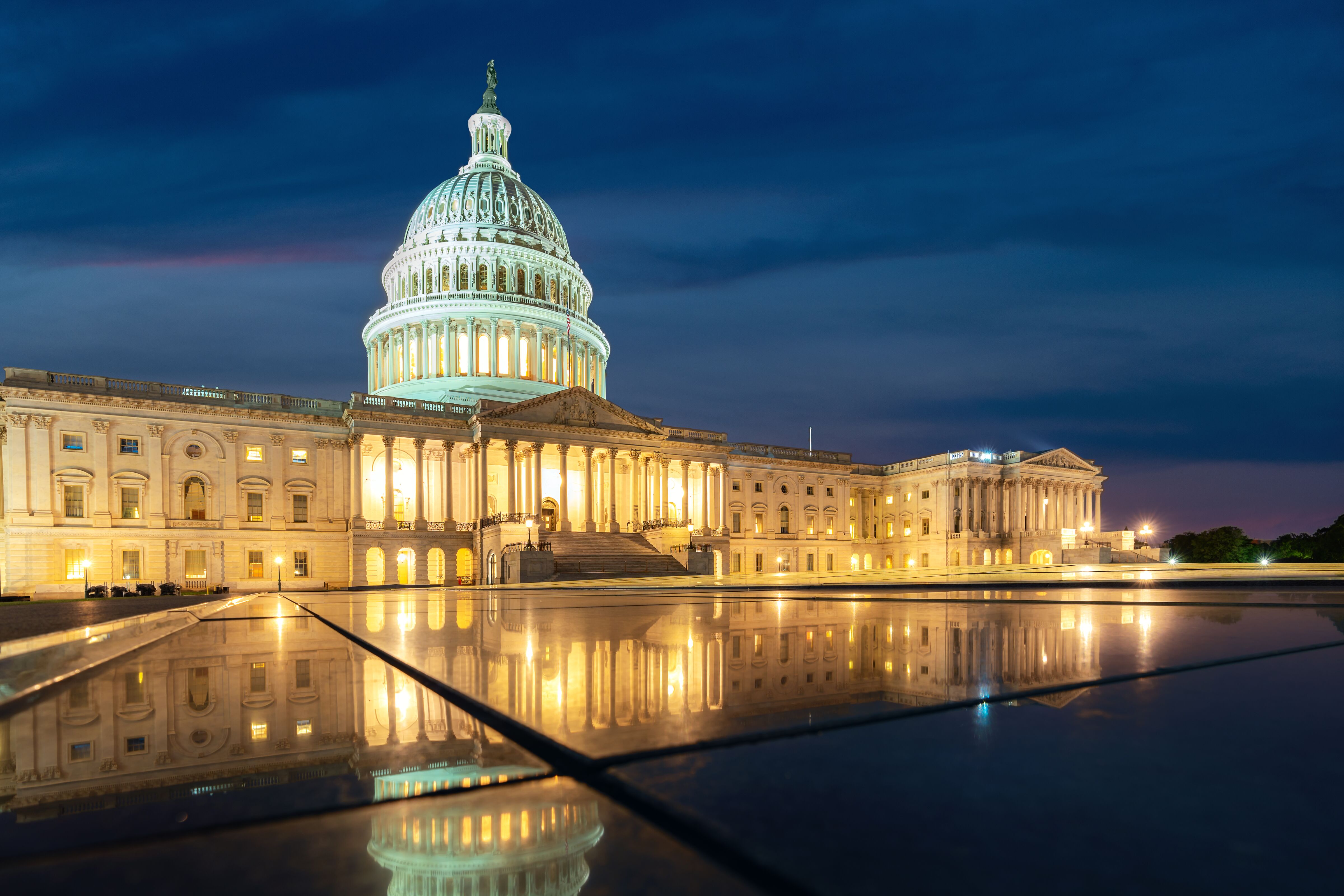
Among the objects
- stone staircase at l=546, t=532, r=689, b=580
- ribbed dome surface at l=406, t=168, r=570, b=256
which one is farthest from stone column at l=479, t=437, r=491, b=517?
ribbed dome surface at l=406, t=168, r=570, b=256

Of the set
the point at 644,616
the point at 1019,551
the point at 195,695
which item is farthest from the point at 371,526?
the point at 1019,551

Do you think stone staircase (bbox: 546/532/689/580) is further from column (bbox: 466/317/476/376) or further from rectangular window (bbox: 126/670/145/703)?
rectangular window (bbox: 126/670/145/703)

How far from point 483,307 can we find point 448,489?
24.0 m

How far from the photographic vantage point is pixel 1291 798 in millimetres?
1336

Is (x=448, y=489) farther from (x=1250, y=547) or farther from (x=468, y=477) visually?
(x=1250, y=547)

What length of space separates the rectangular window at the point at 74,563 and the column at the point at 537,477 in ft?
93.1

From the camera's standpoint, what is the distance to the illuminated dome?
71.2 m

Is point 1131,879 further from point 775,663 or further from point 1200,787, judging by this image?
point 775,663

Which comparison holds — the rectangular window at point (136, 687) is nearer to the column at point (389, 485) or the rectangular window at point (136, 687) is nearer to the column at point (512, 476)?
the column at point (512, 476)

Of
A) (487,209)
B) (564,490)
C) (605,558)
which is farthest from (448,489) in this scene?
(487,209)

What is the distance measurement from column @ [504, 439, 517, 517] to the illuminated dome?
13789 millimetres

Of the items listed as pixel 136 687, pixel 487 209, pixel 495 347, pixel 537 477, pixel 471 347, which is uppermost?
pixel 487 209

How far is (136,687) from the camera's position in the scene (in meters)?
3.15

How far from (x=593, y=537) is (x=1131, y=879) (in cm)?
5151
